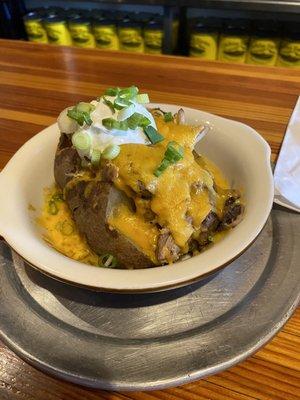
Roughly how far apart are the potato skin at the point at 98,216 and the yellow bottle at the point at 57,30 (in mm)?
1671

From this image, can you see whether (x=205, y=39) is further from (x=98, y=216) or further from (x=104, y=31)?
(x=98, y=216)

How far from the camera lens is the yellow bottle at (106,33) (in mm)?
2174

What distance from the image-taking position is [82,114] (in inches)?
30.5

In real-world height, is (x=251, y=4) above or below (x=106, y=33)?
above

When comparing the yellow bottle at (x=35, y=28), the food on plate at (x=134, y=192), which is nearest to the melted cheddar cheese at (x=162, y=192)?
the food on plate at (x=134, y=192)

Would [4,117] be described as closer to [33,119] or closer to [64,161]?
[33,119]

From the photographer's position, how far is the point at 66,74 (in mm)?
1614

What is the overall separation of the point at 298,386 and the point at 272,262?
0.80 ft

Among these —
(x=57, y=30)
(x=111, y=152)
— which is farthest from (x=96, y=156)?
(x=57, y=30)

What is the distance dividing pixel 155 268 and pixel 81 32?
1925mm

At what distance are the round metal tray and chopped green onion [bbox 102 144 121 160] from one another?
0.88 ft

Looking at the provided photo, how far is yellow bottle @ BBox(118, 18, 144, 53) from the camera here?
2.15 metres

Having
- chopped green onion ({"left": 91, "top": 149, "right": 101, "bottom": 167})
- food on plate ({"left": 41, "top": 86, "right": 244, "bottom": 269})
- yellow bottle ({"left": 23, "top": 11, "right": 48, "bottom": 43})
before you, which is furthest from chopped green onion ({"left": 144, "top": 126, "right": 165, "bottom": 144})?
yellow bottle ({"left": 23, "top": 11, "right": 48, "bottom": 43})

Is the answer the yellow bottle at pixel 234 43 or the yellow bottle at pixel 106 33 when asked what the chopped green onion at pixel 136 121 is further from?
the yellow bottle at pixel 106 33
